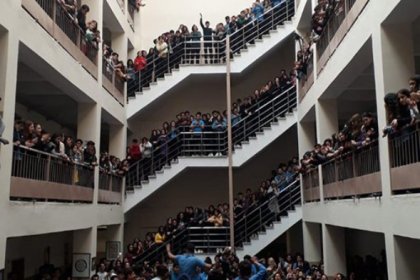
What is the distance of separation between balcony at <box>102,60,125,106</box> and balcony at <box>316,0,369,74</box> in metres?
6.96

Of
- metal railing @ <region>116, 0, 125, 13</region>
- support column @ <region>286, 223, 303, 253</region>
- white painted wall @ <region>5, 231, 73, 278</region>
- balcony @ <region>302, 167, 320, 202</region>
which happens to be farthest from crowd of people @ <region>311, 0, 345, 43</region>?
white painted wall @ <region>5, 231, 73, 278</region>

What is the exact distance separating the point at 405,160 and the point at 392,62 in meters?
1.88

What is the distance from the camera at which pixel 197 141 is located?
1972 centimetres

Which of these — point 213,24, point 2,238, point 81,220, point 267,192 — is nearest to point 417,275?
point 2,238

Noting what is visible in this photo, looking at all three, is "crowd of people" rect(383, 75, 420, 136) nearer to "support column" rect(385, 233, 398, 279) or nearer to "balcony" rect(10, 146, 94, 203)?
"support column" rect(385, 233, 398, 279)

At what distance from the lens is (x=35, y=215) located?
10.5 meters

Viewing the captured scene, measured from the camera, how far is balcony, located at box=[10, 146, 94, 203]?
9.99m

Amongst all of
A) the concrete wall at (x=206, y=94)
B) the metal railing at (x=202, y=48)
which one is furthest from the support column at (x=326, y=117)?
the concrete wall at (x=206, y=94)

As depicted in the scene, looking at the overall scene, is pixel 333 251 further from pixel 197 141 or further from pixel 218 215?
pixel 197 141

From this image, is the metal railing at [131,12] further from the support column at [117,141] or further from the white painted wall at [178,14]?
the support column at [117,141]

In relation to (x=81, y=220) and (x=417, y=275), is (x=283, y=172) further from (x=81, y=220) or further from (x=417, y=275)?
(x=417, y=275)

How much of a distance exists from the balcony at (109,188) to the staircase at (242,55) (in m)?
3.24

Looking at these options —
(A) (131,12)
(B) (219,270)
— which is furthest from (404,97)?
(A) (131,12)

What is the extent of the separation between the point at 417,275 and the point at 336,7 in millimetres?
7373
